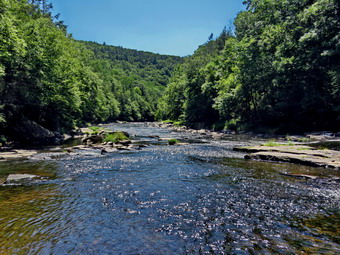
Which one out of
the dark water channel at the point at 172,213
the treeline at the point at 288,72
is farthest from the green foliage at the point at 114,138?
the treeline at the point at 288,72

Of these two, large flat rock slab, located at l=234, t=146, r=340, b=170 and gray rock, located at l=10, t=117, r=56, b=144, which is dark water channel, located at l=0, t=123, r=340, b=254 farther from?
gray rock, located at l=10, t=117, r=56, b=144

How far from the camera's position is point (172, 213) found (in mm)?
7887

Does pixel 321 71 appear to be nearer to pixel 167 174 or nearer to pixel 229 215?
pixel 167 174

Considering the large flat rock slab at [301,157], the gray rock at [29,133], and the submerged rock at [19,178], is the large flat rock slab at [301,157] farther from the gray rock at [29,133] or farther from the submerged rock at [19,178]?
the gray rock at [29,133]

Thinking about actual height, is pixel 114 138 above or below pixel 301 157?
below

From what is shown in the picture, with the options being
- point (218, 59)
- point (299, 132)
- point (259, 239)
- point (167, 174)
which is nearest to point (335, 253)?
point (259, 239)

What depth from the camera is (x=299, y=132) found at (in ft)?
123

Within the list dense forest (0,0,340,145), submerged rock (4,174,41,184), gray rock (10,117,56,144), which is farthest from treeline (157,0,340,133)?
gray rock (10,117,56,144)

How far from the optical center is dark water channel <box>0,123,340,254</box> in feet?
19.2

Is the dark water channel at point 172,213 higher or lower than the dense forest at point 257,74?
lower

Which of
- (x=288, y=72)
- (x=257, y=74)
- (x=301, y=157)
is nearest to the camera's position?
(x=301, y=157)

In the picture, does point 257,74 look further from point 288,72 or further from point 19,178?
point 19,178

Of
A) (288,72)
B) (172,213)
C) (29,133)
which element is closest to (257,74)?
(288,72)

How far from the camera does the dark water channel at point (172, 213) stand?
19.2ft
